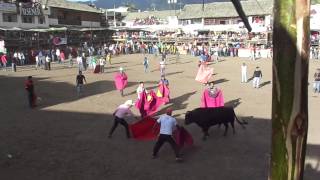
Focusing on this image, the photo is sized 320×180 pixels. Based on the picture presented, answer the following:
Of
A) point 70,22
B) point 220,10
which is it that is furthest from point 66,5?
point 220,10

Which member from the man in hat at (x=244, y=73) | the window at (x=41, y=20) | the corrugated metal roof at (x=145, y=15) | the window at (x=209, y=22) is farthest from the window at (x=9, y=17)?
the corrugated metal roof at (x=145, y=15)

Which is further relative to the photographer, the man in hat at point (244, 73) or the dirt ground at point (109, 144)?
the man in hat at point (244, 73)

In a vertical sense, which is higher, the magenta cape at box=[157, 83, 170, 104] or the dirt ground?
the magenta cape at box=[157, 83, 170, 104]

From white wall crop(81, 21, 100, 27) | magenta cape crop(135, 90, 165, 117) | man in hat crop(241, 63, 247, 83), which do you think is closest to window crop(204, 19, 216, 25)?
white wall crop(81, 21, 100, 27)

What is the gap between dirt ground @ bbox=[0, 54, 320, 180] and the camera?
1137cm

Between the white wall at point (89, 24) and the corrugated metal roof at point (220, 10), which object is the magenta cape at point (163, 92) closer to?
the corrugated metal roof at point (220, 10)

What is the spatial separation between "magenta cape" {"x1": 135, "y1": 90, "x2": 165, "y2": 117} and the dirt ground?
1.10m

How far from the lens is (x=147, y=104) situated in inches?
704

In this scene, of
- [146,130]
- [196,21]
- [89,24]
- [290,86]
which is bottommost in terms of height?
[146,130]

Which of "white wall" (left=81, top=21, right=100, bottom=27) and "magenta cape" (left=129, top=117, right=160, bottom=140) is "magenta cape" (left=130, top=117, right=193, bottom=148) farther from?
A: "white wall" (left=81, top=21, right=100, bottom=27)

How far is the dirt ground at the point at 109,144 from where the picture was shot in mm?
11366

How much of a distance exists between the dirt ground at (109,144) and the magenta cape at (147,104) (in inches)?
43.1

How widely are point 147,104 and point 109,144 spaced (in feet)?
13.3

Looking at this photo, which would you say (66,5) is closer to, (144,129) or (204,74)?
(204,74)
